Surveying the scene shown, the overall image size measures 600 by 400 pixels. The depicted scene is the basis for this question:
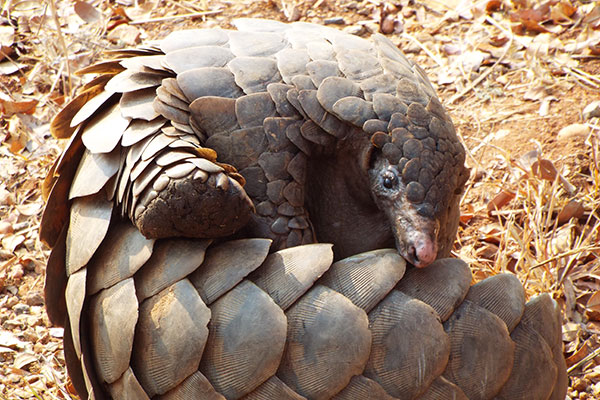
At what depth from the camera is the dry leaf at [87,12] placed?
4711 millimetres

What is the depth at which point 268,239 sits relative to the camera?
88.3 inches

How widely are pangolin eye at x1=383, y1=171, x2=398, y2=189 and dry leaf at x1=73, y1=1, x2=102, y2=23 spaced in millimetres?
3018

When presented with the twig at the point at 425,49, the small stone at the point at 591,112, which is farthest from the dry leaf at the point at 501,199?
the twig at the point at 425,49

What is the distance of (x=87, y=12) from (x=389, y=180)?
312 cm

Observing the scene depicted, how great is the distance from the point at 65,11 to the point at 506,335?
373 centimetres

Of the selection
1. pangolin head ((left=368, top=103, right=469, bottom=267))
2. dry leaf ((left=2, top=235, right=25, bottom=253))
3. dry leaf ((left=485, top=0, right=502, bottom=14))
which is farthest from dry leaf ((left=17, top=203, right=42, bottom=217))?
dry leaf ((left=485, top=0, right=502, bottom=14))

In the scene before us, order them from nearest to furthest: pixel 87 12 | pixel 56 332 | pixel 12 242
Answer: pixel 56 332
pixel 12 242
pixel 87 12

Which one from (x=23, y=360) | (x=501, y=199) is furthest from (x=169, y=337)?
(x=501, y=199)

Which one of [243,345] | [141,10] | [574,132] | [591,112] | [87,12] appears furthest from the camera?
[141,10]

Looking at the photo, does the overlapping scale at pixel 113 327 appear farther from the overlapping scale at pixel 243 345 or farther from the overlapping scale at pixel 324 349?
the overlapping scale at pixel 324 349

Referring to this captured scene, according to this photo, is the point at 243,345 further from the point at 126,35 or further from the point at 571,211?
the point at 126,35

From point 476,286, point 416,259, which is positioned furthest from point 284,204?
point 476,286

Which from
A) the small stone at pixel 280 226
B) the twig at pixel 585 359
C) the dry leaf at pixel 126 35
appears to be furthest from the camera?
the dry leaf at pixel 126 35

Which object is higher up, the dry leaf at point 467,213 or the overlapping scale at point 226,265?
the overlapping scale at point 226,265
